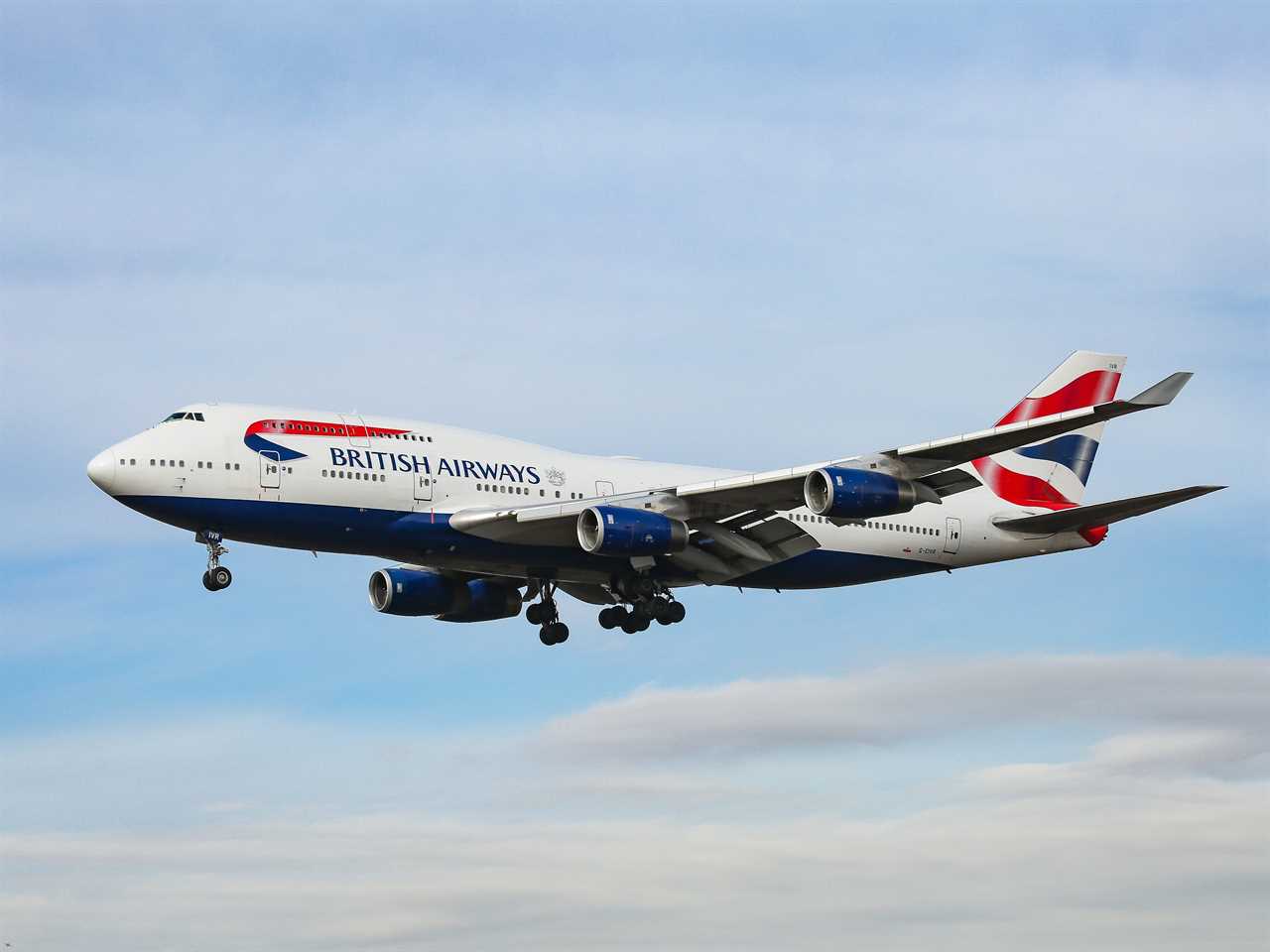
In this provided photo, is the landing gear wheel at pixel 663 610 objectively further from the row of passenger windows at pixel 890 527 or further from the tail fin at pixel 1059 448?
the tail fin at pixel 1059 448

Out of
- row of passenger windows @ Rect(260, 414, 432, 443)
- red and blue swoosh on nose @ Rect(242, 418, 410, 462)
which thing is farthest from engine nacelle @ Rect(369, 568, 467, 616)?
red and blue swoosh on nose @ Rect(242, 418, 410, 462)

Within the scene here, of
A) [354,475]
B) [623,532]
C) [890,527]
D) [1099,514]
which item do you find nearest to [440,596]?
[354,475]

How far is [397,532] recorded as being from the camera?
49.0 meters

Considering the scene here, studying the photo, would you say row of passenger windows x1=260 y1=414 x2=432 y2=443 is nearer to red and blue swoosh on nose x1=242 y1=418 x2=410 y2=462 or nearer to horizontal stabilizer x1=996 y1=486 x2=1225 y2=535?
red and blue swoosh on nose x1=242 y1=418 x2=410 y2=462

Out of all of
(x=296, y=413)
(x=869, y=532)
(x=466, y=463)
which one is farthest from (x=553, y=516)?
(x=869, y=532)

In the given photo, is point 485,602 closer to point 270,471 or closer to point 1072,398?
point 270,471

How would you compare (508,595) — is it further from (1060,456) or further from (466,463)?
(1060,456)

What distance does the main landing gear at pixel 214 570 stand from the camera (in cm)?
4875

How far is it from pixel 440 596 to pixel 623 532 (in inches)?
429

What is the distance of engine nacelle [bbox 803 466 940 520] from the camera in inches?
1839

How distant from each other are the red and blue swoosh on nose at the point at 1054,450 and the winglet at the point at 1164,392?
16344mm

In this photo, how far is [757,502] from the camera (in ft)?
164

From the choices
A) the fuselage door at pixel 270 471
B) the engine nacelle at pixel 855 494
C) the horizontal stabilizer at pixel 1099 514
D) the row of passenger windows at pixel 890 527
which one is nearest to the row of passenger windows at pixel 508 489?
the fuselage door at pixel 270 471

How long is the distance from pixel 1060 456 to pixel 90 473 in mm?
31597
